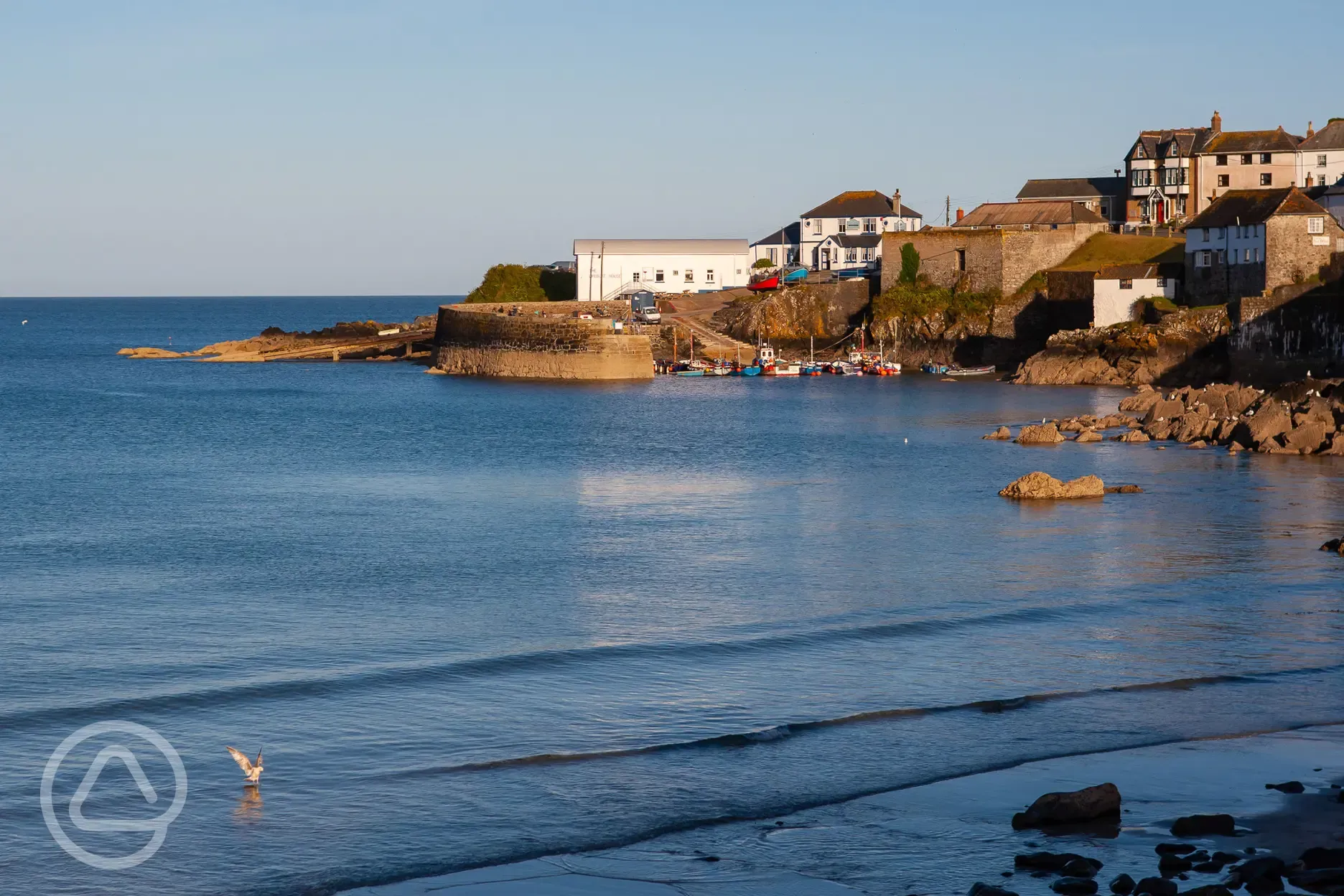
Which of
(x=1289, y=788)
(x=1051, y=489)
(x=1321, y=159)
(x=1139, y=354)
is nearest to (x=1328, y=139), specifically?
(x=1321, y=159)

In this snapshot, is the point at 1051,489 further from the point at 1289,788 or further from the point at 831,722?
the point at 1289,788

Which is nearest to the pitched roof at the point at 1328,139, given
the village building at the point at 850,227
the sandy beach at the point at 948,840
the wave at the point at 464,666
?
the village building at the point at 850,227

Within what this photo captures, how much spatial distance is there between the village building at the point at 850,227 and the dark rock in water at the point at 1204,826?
70242 millimetres

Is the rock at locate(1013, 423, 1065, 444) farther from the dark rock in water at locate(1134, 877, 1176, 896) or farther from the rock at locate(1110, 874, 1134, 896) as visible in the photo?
the dark rock in water at locate(1134, 877, 1176, 896)

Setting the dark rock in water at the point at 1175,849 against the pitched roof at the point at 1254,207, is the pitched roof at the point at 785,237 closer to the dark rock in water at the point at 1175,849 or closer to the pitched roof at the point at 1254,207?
the pitched roof at the point at 1254,207

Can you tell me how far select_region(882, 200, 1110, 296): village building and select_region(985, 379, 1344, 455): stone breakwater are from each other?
20953 mm

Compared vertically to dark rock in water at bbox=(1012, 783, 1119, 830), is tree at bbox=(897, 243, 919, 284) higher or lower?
higher

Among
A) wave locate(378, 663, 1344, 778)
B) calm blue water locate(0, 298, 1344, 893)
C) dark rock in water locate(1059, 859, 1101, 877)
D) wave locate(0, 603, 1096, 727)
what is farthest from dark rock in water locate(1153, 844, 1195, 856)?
wave locate(0, 603, 1096, 727)

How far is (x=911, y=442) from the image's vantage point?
40688mm

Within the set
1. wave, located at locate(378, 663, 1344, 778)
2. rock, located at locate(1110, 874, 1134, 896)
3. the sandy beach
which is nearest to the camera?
rock, located at locate(1110, 874, 1134, 896)

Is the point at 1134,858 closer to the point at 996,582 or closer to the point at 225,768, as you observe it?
the point at 225,768

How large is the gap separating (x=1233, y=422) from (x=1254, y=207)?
20.4 meters

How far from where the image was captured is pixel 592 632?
18266mm

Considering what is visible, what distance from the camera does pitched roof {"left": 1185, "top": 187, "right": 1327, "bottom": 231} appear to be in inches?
2092
